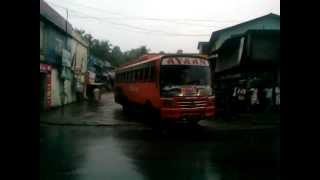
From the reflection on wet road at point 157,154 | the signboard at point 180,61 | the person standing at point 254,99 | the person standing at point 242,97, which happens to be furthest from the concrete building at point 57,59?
the person standing at point 254,99

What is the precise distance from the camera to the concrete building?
26.2 metres

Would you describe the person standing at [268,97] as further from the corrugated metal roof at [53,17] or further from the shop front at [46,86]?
the corrugated metal roof at [53,17]

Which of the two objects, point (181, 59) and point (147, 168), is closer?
point (147, 168)

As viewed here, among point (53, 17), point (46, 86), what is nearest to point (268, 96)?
point (46, 86)

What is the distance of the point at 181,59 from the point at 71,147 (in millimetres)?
5931

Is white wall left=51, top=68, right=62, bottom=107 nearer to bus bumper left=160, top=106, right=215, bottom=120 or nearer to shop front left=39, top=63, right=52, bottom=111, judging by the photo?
shop front left=39, top=63, right=52, bottom=111

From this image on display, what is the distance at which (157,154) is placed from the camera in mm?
12039

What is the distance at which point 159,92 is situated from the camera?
16.7 meters

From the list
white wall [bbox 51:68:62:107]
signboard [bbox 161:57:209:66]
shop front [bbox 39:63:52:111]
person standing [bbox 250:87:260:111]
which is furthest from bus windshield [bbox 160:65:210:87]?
Answer: white wall [bbox 51:68:62:107]

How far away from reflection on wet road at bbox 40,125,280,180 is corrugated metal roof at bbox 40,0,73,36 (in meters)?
10.2
